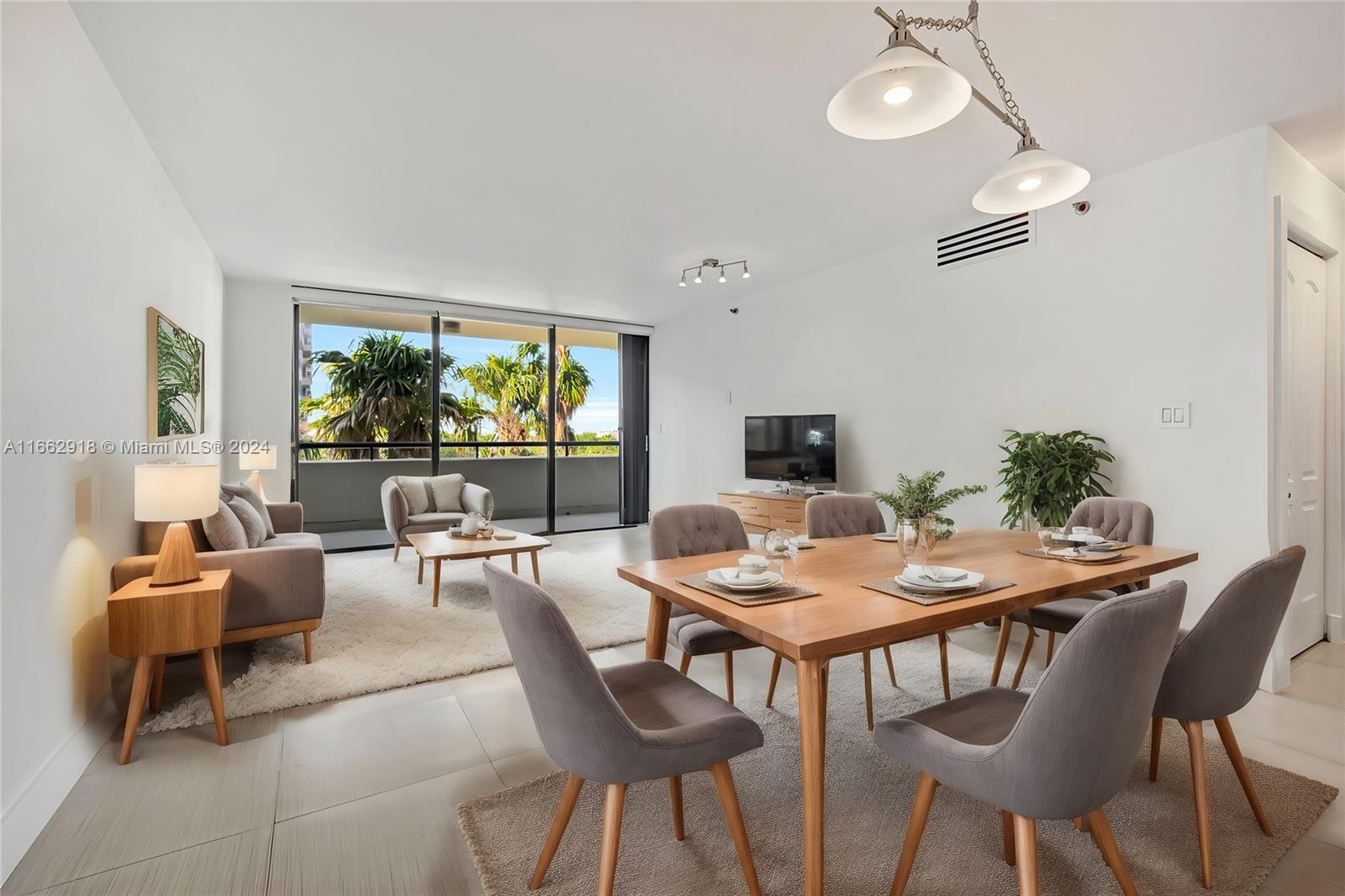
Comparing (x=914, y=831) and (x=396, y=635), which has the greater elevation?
(x=914, y=831)

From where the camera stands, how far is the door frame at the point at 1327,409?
2893 mm

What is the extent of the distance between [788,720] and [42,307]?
291 cm

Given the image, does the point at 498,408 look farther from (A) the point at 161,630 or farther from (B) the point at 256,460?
(A) the point at 161,630

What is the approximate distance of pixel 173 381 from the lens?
3.58 m

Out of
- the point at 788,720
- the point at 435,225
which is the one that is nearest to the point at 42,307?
the point at 435,225

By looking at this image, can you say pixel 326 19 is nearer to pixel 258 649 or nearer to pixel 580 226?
pixel 580 226

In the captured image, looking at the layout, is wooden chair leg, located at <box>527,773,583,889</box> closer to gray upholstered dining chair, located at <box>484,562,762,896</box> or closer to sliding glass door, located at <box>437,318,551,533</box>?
gray upholstered dining chair, located at <box>484,562,762,896</box>

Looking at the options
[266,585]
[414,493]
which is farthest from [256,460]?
[266,585]

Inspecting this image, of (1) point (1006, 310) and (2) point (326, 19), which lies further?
(1) point (1006, 310)

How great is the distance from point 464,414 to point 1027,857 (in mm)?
6906

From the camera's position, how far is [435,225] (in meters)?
4.28

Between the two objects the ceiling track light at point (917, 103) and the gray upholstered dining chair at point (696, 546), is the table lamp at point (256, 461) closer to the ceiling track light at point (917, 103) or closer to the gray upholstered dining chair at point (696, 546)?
the gray upholstered dining chair at point (696, 546)

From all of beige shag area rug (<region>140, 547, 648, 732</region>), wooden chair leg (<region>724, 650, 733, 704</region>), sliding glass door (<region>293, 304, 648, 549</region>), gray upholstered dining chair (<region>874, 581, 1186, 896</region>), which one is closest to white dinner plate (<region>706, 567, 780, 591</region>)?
gray upholstered dining chair (<region>874, 581, 1186, 896</region>)

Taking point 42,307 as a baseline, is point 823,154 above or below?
above
